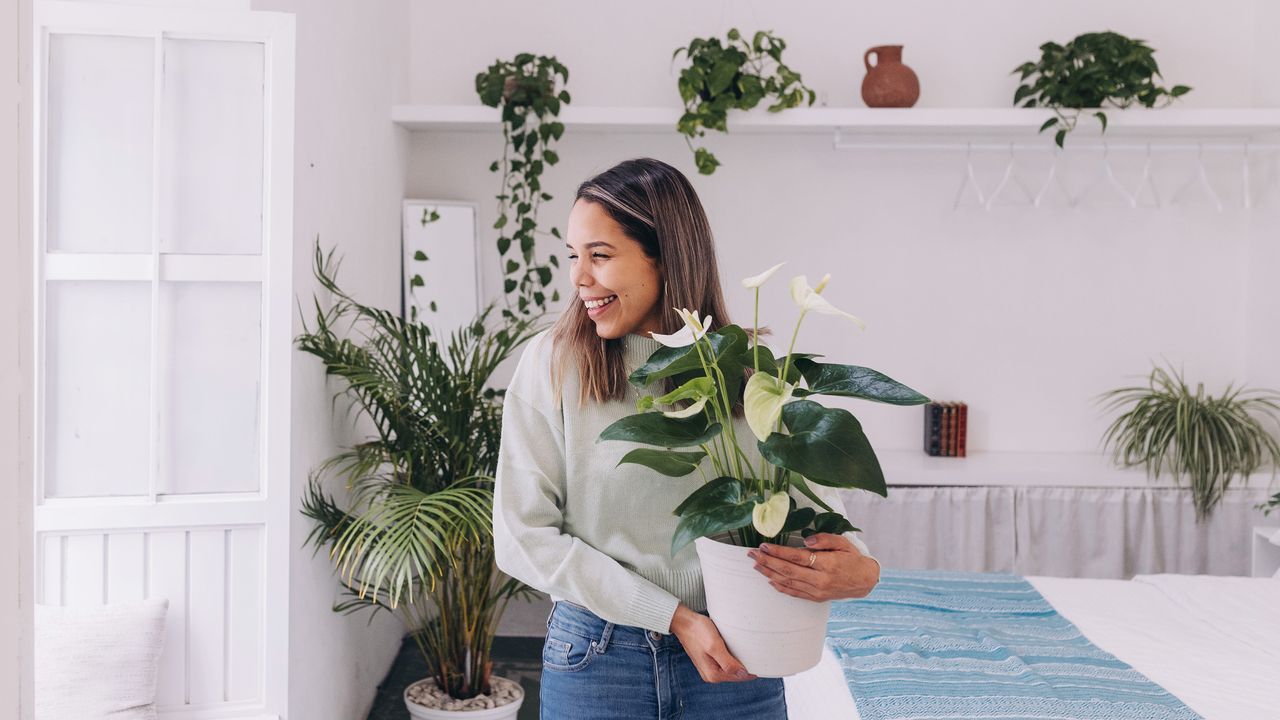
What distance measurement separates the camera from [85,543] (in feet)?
7.37

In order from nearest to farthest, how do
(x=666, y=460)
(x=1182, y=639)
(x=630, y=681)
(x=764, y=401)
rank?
(x=764, y=401) → (x=666, y=460) → (x=630, y=681) → (x=1182, y=639)

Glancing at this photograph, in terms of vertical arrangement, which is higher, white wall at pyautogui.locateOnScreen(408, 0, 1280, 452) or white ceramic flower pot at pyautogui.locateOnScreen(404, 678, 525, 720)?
white wall at pyautogui.locateOnScreen(408, 0, 1280, 452)

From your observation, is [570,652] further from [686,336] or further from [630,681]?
[686,336]

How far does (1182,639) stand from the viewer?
8.00 ft

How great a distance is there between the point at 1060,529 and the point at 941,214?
1299 millimetres

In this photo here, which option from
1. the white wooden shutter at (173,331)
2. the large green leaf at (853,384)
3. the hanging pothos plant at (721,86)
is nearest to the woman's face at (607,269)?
the large green leaf at (853,384)

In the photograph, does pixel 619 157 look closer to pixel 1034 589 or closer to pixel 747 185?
pixel 747 185

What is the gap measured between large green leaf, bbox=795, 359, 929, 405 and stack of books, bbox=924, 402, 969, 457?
3045 millimetres

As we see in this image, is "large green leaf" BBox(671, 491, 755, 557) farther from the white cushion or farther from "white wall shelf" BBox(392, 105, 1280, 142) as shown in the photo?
"white wall shelf" BBox(392, 105, 1280, 142)

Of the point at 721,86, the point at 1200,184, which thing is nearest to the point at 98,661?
the point at 721,86

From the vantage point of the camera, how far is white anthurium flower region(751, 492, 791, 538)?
42.1 inches
